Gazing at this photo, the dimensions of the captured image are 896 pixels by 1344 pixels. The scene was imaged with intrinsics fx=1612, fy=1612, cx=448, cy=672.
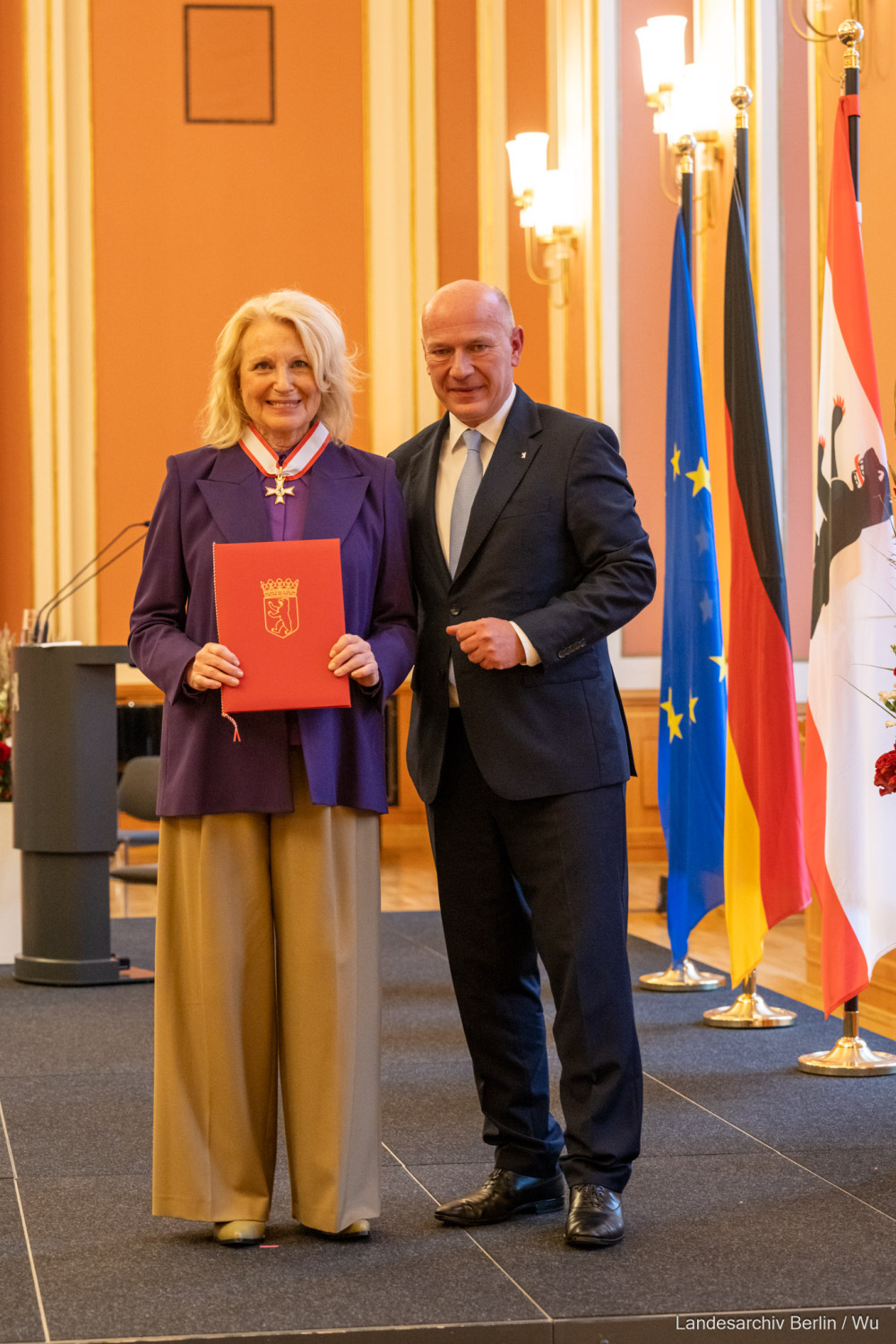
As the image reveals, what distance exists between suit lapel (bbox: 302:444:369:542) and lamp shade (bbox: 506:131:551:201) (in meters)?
5.91

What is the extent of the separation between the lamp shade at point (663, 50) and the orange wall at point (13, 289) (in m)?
4.98

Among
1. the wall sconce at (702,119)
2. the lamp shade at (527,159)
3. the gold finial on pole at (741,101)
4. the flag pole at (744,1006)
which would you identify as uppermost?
the lamp shade at (527,159)

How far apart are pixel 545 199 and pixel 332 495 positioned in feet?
20.5

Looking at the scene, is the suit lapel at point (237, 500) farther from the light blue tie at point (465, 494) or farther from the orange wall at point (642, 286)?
the orange wall at point (642, 286)

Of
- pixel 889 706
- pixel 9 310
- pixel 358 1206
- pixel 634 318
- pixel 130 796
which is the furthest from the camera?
pixel 9 310

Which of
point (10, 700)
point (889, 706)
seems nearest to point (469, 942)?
point (889, 706)

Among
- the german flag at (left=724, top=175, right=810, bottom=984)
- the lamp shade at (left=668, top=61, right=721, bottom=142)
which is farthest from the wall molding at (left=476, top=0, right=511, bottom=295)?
the german flag at (left=724, top=175, right=810, bottom=984)

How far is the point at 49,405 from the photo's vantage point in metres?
10.0

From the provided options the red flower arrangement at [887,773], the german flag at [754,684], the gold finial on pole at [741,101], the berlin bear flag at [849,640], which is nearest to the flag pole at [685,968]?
the gold finial on pole at [741,101]

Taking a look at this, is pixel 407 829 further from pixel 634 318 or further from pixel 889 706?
pixel 889 706

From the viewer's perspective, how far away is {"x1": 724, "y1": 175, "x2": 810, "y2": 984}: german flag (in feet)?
15.6

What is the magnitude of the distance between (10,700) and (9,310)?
4.49 m

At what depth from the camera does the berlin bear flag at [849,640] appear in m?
4.07

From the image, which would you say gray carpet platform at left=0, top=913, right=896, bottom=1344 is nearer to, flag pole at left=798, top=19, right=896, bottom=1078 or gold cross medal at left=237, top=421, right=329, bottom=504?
flag pole at left=798, top=19, right=896, bottom=1078
